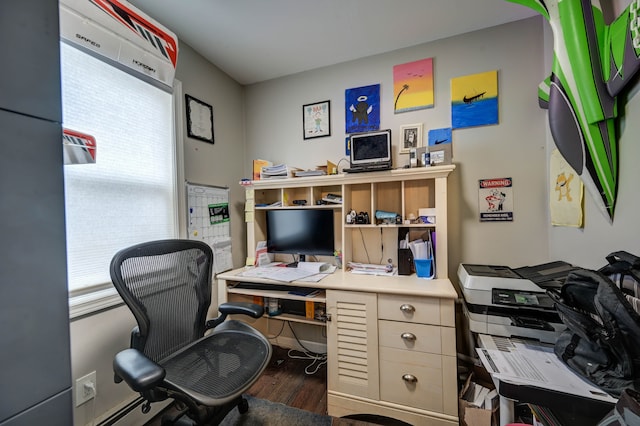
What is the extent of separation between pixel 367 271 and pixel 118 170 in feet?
5.94

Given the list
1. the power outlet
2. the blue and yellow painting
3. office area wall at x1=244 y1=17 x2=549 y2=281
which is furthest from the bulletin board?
the blue and yellow painting

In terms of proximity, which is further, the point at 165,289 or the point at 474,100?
the point at 474,100

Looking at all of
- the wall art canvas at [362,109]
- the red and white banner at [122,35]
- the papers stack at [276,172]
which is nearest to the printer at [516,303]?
the wall art canvas at [362,109]

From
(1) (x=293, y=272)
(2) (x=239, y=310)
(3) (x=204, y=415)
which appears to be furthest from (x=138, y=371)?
(1) (x=293, y=272)

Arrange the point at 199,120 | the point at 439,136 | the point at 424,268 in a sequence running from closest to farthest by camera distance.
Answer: the point at 424,268, the point at 439,136, the point at 199,120

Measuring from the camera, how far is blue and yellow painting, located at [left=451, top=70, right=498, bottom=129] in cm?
180

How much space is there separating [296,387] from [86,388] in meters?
1.24

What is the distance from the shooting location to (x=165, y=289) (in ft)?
4.26

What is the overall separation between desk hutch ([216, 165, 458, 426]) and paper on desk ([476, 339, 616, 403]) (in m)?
0.29

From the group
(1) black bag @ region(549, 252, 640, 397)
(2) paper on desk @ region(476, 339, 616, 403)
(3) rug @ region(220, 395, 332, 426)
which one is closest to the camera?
(1) black bag @ region(549, 252, 640, 397)

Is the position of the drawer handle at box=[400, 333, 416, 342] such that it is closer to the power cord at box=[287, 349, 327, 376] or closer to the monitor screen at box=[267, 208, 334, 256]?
the monitor screen at box=[267, 208, 334, 256]

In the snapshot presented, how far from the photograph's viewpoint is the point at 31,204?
0.47m

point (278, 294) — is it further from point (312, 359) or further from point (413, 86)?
point (413, 86)

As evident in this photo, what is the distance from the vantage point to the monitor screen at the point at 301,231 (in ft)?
6.79
